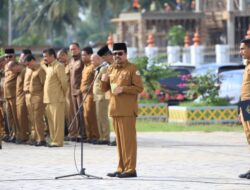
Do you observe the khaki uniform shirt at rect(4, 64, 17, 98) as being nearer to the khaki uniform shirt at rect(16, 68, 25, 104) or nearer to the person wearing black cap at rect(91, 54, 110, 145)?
the khaki uniform shirt at rect(16, 68, 25, 104)

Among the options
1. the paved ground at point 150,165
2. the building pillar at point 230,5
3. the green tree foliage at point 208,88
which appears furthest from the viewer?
the building pillar at point 230,5

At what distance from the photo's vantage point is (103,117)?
21.1 meters

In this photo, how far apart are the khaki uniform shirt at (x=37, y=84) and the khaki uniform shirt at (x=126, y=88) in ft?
19.9

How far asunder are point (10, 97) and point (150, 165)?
642 cm

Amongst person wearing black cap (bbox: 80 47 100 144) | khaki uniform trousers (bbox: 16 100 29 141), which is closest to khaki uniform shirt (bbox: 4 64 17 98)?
khaki uniform trousers (bbox: 16 100 29 141)

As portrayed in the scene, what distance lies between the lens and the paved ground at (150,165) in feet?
48.1

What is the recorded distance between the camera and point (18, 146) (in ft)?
70.6

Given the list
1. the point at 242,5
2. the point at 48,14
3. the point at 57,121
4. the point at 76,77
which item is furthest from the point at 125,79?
the point at 48,14

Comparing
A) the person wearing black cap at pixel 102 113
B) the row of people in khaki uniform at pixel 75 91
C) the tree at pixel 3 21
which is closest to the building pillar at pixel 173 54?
the row of people in khaki uniform at pixel 75 91

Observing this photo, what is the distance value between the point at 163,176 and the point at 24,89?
706 centimetres

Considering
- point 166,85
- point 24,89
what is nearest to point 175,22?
point 166,85

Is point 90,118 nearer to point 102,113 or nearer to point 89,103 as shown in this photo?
point 89,103

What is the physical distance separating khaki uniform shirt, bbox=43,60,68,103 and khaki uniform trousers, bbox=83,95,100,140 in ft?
2.93

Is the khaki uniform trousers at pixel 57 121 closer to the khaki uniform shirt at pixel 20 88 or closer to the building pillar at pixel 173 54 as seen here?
the khaki uniform shirt at pixel 20 88
